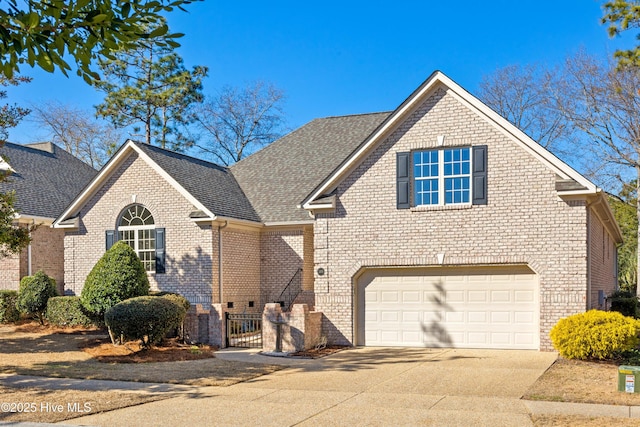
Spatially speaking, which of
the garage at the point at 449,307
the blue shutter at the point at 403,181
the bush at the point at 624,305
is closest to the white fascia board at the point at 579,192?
the garage at the point at 449,307

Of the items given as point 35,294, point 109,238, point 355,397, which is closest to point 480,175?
point 355,397

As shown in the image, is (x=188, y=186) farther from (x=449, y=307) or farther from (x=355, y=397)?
(x=355, y=397)

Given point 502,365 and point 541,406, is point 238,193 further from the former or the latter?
point 541,406

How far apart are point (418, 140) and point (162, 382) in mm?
9492

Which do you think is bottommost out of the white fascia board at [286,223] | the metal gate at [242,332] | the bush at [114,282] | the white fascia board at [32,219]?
the metal gate at [242,332]

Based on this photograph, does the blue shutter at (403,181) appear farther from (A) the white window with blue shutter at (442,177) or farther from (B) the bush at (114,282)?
(B) the bush at (114,282)

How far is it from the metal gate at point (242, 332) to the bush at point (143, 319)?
195 centimetres

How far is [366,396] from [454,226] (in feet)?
25.1

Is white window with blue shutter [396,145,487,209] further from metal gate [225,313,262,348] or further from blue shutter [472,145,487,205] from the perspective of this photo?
metal gate [225,313,262,348]

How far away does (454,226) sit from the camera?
59.4 ft

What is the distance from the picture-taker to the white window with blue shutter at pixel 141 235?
22516 mm

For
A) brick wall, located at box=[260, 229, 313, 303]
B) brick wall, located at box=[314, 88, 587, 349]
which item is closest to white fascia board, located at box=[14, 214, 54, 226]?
brick wall, located at box=[260, 229, 313, 303]

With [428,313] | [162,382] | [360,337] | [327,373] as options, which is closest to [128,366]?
[162,382]

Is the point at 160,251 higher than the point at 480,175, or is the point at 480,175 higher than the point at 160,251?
the point at 480,175
